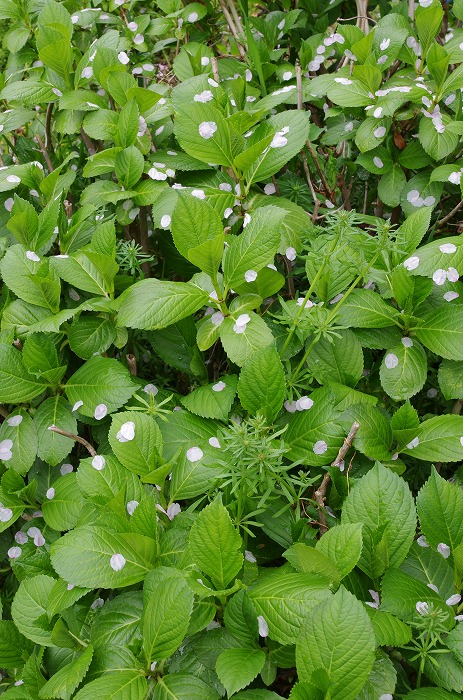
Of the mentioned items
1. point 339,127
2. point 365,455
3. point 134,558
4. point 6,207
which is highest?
point 6,207

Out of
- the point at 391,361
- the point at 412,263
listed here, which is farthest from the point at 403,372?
the point at 412,263

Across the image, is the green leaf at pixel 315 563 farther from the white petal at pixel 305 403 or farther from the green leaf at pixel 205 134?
the green leaf at pixel 205 134

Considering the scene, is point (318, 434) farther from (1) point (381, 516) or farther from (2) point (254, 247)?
(2) point (254, 247)

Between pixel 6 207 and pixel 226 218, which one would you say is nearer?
pixel 226 218

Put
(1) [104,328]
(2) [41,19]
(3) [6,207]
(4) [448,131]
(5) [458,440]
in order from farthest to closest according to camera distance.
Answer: (2) [41,19] → (3) [6,207] → (4) [448,131] → (1) [104,328] → (5) [458,440]

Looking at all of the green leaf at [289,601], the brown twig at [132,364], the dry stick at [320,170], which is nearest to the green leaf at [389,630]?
the green leaf at [289,601]

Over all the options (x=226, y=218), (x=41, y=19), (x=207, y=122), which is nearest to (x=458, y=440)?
(x=226, y=218)

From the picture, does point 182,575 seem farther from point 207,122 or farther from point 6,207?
point 6,207
